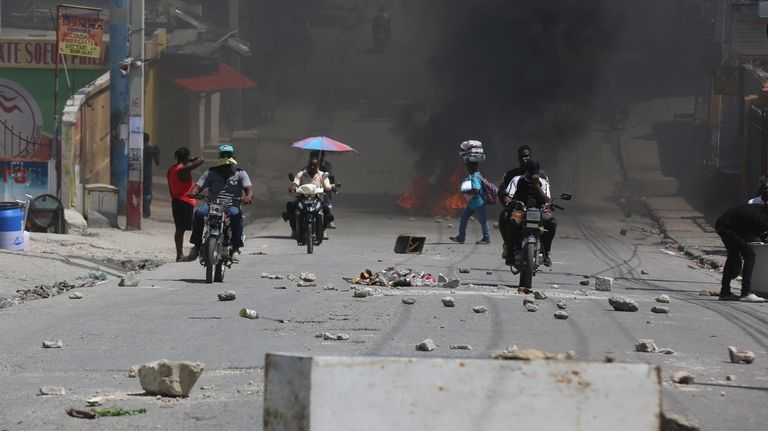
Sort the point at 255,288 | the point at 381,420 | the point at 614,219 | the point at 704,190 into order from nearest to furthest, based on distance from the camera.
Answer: the point at 381,420 → the point at 255,288 → the point at 614,219 → the point at 704,190

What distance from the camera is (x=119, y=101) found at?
2333 cm

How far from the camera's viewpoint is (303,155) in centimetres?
4059

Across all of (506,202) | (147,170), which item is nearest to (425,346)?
(506,202)

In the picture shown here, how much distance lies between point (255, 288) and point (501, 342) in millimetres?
4696

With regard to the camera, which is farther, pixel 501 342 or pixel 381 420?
pixel 501 342

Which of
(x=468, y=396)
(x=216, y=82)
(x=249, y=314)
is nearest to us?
(x=468, y=396)

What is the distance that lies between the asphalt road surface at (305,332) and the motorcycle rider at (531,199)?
1.56ft

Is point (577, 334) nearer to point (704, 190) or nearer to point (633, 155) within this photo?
Answer: point (704, 190)

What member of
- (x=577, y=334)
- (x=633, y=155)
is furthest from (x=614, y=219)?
(x=577, y=334)

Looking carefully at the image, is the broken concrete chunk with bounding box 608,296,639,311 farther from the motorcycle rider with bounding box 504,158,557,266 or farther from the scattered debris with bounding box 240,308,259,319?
the scattered debris with bounding box 240,308,259,319

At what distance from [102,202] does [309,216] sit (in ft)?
19.6

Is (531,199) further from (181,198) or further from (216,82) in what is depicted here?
(216,82)

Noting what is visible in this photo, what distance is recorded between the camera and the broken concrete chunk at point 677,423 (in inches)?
220

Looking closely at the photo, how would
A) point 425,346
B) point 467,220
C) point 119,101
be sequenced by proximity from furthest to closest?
point 119,101
point 467,220
point 425,346
